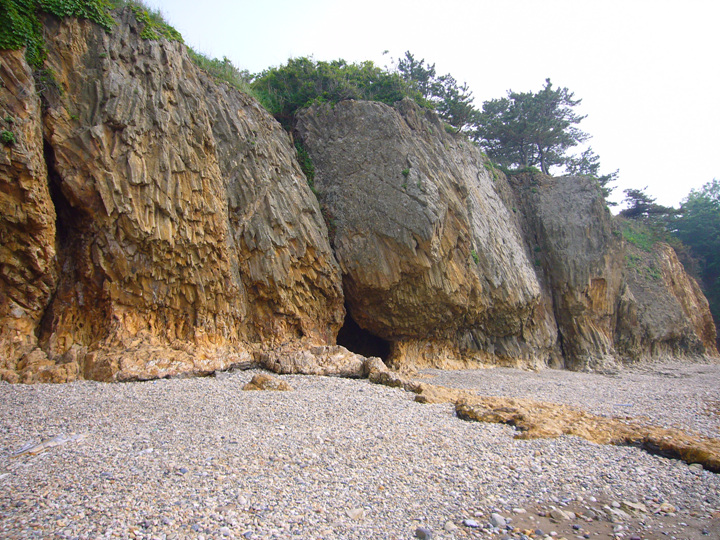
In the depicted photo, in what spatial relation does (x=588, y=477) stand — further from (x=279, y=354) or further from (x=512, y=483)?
(x=279, y=354)

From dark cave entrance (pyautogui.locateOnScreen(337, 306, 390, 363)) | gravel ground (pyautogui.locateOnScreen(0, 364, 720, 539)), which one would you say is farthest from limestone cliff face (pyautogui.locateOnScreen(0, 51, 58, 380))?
dark cave entrance (pyautogui.locateOnScreen(337, 306, 390, 363))

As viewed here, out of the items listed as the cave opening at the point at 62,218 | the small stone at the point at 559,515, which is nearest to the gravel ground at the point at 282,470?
the small stone at the point at 559,515

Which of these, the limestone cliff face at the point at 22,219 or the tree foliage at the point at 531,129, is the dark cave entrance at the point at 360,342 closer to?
the limestone cliff face at the point at 22,219

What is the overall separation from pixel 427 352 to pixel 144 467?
1382 cm

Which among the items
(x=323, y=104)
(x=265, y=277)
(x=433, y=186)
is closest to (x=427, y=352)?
(x=433, y=186)

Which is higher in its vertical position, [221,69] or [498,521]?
[221,69]

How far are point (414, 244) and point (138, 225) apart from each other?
917 centimetres

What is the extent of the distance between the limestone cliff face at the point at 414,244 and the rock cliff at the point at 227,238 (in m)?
0.07

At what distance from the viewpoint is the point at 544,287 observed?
2289 centimetres

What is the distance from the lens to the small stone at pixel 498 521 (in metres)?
4.07

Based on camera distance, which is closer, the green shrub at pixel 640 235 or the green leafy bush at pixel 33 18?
the green leafy bush at pixel 33 18

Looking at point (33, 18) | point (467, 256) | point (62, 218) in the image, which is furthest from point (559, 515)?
point (33, 18)

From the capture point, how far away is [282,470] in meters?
4.89

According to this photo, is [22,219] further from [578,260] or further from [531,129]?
[531,129]
